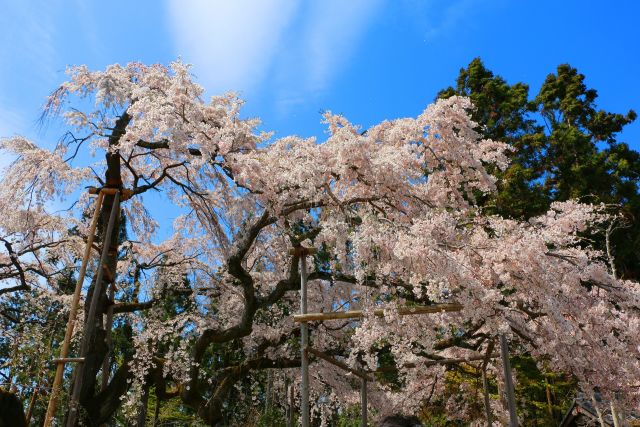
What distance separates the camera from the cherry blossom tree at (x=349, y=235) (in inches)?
220

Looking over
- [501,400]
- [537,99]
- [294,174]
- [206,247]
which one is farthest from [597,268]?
[537,99]

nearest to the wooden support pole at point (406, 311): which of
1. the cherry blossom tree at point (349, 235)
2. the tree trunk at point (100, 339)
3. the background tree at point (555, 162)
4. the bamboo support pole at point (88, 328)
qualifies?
the cherry blossom tree at point (349, 235)

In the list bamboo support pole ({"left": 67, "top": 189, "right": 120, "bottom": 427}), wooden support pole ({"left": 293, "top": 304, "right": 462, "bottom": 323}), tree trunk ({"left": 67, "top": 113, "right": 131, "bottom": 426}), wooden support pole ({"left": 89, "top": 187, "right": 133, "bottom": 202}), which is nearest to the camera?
wooden support pole ({"left": 293, "top": 304, "right": 462, "bottom": 323})

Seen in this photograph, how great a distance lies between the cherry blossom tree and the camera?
5.59m

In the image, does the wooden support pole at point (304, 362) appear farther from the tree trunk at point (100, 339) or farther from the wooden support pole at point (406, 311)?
the tree trunk at point (100, 339)

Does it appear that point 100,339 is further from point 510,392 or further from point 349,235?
point 510,392

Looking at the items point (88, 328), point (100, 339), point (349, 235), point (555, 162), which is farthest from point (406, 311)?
point (555, 162)

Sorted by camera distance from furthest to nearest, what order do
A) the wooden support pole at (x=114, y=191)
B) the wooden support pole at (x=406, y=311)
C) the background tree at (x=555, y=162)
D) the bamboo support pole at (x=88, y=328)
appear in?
the background tree at (x=555, y=162), the wooden support pole at (x=114, y=191), the bamboo support pole at (x=88, y=328), the wooden support pole at (x=406, y=311)

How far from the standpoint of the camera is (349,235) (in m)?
5.83

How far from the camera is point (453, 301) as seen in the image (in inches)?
221

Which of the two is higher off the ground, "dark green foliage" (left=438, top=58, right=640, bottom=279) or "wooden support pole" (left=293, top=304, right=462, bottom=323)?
"dark green foliage" (left=438, top=58, right=640, bottom=279)

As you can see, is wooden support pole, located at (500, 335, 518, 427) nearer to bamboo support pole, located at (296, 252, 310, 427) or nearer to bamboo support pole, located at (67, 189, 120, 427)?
bamboo support pole, located at (296, 252, 310, 427)

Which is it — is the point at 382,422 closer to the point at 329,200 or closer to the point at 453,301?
the point at 453,301

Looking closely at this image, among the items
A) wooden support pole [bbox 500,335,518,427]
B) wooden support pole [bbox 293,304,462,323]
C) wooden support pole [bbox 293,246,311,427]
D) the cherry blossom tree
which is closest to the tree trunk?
the cherry blossom tree
